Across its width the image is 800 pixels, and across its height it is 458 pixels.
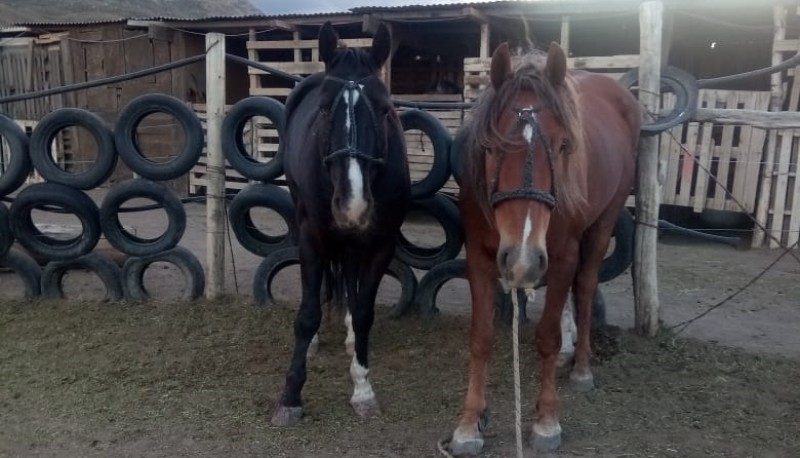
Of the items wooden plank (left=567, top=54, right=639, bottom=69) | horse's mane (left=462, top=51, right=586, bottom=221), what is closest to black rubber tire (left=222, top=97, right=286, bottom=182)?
horse's mane (left=462, top=51, right=586, bottom=221)

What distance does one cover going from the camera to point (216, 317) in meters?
4.90

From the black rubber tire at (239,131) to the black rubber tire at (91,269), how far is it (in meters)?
1.35

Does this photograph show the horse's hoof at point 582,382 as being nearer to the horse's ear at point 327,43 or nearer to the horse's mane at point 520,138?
the horse's mane at point 520,138

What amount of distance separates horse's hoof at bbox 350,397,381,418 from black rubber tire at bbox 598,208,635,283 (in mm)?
1990

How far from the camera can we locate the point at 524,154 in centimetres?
251

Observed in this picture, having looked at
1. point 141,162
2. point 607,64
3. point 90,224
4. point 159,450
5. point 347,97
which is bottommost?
point 159,450

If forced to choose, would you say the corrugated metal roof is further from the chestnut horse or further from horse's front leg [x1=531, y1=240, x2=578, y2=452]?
horse's front leg [x1=531, y1=240, x2=578, y2=452]

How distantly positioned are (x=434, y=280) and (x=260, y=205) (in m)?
1.46

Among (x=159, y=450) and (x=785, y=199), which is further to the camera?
(x=785, y=199)

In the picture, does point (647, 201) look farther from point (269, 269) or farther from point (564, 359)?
point (269, 269)

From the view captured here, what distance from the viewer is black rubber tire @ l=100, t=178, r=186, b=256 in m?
5.02

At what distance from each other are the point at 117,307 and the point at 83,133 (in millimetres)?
9994

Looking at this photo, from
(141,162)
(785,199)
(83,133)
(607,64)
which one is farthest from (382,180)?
(83,133)

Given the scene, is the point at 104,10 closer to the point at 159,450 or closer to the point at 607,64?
the point at 607,64
